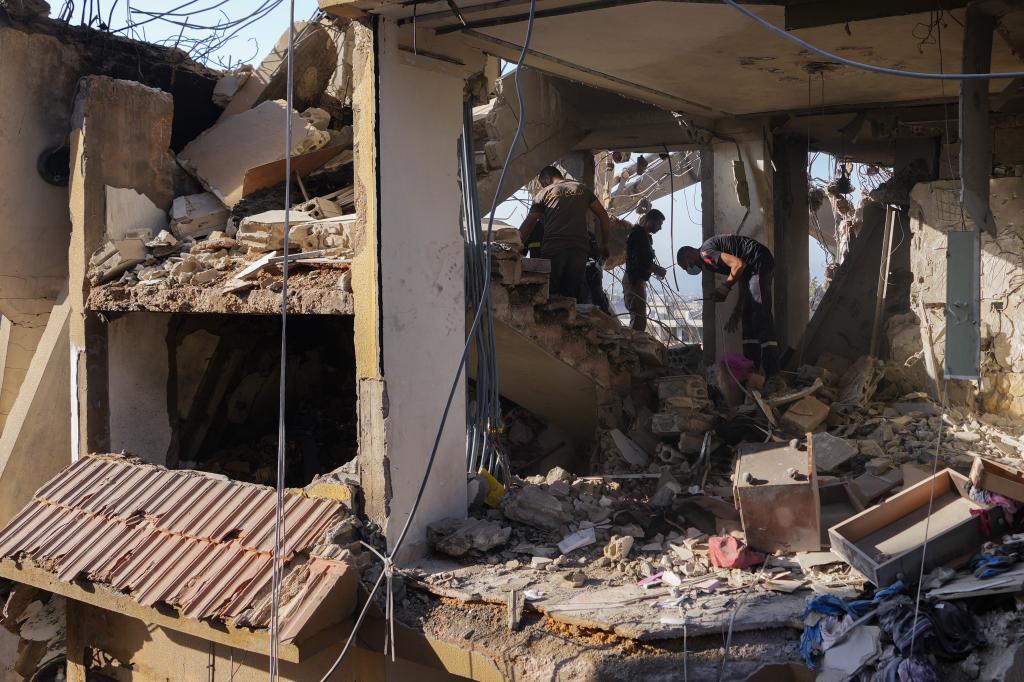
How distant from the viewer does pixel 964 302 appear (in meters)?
4.84

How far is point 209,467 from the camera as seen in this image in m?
8.69

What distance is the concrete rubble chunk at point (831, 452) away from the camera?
22.0ft

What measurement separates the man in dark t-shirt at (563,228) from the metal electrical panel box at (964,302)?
4595 millimetres

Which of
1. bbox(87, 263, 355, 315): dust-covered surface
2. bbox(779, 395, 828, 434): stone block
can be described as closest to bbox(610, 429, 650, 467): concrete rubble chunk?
bbox(779, 395, 828, 434): stone block

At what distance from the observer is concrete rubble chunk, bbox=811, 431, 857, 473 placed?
6715 millimetres

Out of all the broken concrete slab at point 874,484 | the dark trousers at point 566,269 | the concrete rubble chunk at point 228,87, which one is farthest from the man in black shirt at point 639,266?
the broken concrete slab at point 874,484

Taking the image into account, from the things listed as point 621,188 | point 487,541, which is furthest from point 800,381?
point 621,188

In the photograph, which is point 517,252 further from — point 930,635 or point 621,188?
point 621,188

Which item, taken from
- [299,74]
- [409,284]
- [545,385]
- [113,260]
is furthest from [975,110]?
[113,260]

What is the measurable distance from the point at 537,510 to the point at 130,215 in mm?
4454

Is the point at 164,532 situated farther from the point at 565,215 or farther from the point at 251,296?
the point at 565,215

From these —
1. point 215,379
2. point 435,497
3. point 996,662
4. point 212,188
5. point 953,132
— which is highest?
point 953,132

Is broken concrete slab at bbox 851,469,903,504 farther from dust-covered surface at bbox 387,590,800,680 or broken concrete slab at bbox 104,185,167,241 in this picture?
broken concrete slab at bbox 104,185,167,241

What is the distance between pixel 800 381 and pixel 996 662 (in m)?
4.95
